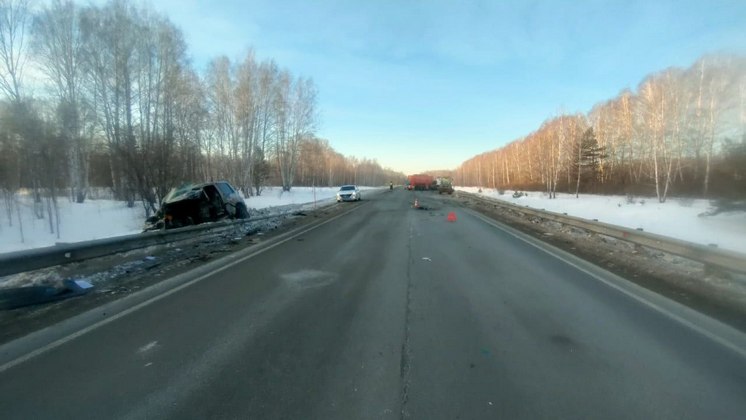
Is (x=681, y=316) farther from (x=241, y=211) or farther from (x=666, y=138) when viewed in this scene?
(x=666, y=138)

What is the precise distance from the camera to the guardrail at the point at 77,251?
612cm

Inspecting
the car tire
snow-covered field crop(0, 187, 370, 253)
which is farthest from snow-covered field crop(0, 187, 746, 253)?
the car tire

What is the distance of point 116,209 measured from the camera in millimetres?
27859

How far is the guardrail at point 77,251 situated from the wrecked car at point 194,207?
217 cm

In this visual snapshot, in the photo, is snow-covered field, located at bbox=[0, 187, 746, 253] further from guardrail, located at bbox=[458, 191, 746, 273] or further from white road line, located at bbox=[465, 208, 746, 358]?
white road line, located at bbox=[465, 208, 746, 358]

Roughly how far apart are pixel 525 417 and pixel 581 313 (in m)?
2.90

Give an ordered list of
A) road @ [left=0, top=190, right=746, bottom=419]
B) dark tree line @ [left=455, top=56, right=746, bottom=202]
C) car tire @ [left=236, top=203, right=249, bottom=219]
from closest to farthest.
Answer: road @ [left=0, top=190, right=746, bottom=419], car tire @ [left=236, top=203, right=249, bottom=219], dark tree line @ [left=455, top=56, right=746, bottom=202]

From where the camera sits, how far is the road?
122 inches

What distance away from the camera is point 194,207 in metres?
13.9

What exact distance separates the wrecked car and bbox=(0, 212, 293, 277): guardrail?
217 cm

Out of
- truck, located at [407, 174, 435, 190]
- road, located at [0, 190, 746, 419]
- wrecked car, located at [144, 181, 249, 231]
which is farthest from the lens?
truck, located at [407, 174, 435, 190]

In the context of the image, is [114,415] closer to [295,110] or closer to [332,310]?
[332,310]

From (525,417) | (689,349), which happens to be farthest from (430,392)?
(689,349)

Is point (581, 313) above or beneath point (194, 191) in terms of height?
beneath
